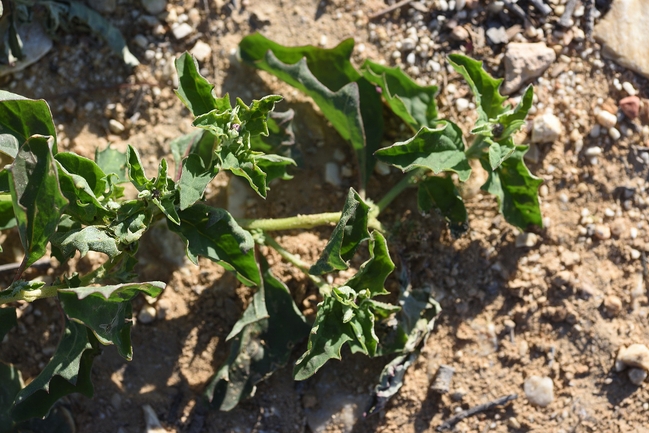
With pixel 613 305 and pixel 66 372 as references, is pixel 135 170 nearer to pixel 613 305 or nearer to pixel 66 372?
pixel 66 372

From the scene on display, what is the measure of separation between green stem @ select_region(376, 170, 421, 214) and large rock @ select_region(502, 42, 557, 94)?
0.80 meters

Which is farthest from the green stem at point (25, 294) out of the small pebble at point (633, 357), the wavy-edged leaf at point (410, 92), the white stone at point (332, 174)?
the small pebble at point (633, 357)

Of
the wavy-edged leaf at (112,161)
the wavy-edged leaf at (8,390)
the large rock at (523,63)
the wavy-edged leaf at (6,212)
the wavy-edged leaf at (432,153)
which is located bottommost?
the wavy-edged leaf at (8,390)

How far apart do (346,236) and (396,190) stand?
584 millimetres

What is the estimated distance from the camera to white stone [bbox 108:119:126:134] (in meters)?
3.94

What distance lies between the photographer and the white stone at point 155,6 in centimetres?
402

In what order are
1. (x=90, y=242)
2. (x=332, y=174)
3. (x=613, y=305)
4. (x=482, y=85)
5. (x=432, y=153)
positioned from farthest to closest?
(x=332, y=174) < (x=613, y=305) < (x=482, y=85) < (x=432, y=153) < (x=90, y=242)

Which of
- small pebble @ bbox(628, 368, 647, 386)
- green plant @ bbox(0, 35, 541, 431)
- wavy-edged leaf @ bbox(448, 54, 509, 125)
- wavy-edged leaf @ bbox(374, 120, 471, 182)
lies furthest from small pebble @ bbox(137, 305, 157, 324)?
small pebble @ bbox(628, 368, 647, 386)

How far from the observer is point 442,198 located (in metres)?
3.64

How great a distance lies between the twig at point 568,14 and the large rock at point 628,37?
18 cm

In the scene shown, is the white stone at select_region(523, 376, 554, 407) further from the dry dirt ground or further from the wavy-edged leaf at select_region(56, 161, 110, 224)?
the wavy-edged leaf at select_region(56, 161, 110, 224)

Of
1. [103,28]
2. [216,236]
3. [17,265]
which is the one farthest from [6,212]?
[103,28]

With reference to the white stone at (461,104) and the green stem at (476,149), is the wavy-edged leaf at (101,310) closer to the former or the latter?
the green stem at (476,149)

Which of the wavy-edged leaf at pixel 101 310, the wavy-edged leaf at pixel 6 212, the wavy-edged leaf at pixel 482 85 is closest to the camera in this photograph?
the wavy-edged leaf at pixel 101 310
